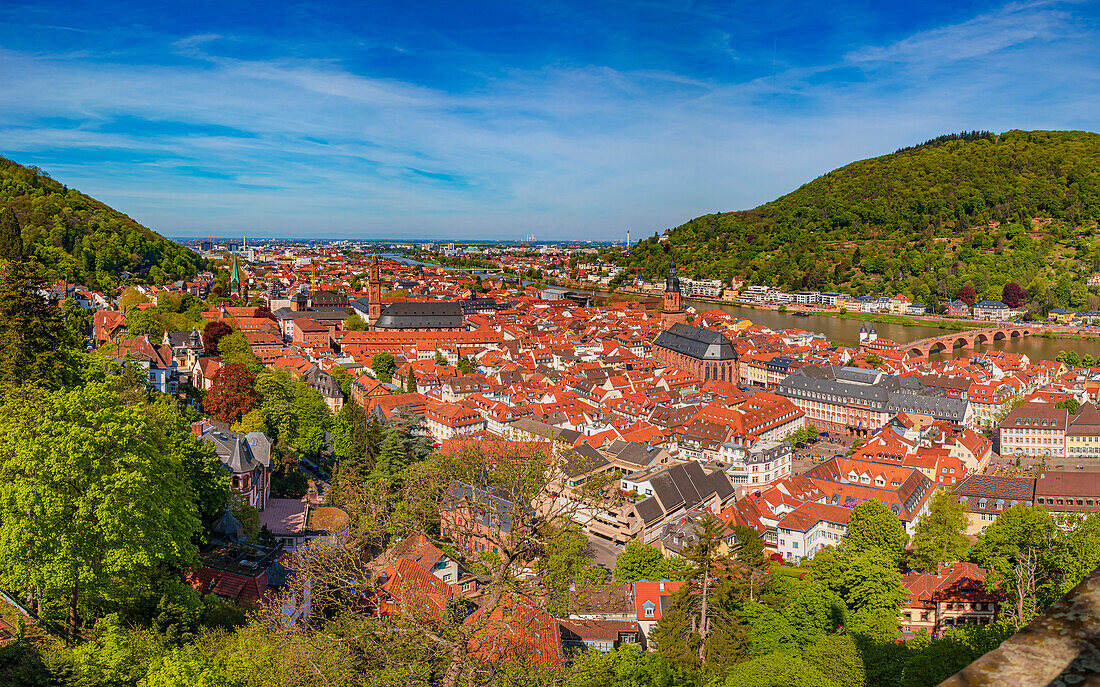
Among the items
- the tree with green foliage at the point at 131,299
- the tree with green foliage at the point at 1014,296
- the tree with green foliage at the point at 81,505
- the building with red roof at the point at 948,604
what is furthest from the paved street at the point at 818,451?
the tree with green foliage at the point at 1014,296

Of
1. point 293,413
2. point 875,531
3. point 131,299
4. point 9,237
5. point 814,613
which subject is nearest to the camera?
point 814,613

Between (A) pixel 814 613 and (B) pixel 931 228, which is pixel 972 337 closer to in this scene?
(B) pixel 931 228

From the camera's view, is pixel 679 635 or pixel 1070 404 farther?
pixel 1070 404

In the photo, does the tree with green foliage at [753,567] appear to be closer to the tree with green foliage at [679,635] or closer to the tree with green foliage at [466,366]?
the tree with green foliage at [679,635]

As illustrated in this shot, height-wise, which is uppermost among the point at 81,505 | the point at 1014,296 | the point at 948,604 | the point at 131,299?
the point at 1014,296

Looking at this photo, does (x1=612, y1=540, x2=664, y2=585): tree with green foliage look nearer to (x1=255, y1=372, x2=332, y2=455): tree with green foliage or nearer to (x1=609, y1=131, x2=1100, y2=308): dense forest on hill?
(x1=255, y1=372, x2=332, y2=455): tree with green foliage

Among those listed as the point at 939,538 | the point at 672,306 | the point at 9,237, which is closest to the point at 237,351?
the point at 9,237

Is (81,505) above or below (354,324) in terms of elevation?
above

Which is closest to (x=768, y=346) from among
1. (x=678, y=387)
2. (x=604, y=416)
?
(x=678, y=387)
